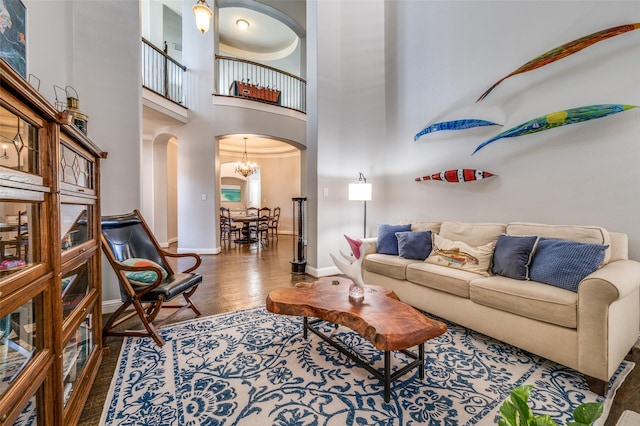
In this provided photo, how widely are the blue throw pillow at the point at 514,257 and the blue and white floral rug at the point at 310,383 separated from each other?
58cm

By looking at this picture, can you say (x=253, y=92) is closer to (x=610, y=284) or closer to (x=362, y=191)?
(x=362, y=191)

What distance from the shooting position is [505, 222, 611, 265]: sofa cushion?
6.81 feet

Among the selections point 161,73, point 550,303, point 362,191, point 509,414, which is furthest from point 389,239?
point 161,73

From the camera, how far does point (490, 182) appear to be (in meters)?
3.09

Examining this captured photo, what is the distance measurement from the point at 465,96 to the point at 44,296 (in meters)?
4.00

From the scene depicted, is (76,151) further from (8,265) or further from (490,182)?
(490,182)

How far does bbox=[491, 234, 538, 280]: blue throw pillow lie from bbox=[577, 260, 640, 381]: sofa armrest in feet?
1.54

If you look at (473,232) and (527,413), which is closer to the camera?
(527,413)

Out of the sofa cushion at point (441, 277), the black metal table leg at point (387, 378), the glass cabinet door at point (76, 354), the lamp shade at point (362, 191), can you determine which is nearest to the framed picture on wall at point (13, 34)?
the glass cabinet door at point (76, 354)

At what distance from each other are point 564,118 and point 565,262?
1328mm

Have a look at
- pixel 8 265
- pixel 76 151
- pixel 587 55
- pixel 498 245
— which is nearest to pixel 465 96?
pixel 587 55

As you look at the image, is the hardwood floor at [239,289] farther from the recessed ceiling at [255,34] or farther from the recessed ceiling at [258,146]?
the recessed ceiling at [255,34]

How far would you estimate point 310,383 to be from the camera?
1.72m

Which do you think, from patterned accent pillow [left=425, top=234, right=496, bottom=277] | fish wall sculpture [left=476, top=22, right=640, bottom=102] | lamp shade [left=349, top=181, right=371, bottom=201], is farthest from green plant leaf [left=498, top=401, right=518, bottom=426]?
lamp shade [left=349, top=181, right=371, bottom=201]
